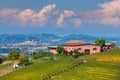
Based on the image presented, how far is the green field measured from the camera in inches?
3236

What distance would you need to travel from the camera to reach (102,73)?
3356 inches

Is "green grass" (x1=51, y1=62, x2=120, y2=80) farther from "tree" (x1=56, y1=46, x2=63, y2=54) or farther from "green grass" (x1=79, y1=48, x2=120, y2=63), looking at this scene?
"tree" (x1=56, y1=46, x2=63, y2=54)

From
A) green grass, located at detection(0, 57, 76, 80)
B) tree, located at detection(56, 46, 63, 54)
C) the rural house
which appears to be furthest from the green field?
tree, located at detection(56, 46, 63, 54)

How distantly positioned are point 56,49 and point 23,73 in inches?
1692

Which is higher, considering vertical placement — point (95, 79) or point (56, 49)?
point (56, 49)

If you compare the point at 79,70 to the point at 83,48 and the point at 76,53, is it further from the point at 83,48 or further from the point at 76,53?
the point at 83,48

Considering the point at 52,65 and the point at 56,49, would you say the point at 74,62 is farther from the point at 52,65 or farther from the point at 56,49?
the point at 56,49

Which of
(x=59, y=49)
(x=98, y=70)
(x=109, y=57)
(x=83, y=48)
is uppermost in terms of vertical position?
(x=83, y=48)

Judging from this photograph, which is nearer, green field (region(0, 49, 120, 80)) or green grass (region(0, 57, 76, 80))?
green field (region(0, 49, 120, 80))

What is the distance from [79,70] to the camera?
9025 centimetres

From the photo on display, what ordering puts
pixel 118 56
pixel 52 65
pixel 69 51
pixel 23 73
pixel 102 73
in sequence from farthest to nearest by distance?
1. pixel 69 51
2. pixel 118 56
3. pixel 52 65
4. pixel 23 73
5. pixel 102 73

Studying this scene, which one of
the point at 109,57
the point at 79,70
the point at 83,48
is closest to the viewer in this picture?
the point at 79,70

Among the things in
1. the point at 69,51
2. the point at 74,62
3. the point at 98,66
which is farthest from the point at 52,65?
the point at 69,51

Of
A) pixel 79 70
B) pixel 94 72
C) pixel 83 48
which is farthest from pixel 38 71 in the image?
pixel 83 48
